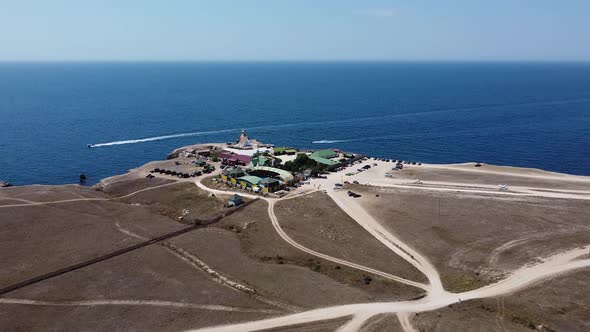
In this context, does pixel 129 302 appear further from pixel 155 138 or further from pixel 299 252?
pixel 155 138

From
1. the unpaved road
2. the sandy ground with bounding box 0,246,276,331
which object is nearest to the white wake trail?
the unpaved road

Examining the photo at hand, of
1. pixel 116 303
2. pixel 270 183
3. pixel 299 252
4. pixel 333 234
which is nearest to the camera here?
pixel 116 303

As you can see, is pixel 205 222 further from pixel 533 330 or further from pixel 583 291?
pixel 583 291

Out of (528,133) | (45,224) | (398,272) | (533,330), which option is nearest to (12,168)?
(45,224)

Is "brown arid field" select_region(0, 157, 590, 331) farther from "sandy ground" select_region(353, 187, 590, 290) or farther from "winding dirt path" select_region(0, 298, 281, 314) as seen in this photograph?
"sandy ground" select_region(353, 187, 590, 290)

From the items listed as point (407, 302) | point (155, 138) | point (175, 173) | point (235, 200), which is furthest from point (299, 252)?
point (155, 138)

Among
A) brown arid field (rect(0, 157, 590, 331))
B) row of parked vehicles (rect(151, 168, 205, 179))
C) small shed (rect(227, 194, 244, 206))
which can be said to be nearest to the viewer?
brown arid field (rect(0, 157, 590, 331))

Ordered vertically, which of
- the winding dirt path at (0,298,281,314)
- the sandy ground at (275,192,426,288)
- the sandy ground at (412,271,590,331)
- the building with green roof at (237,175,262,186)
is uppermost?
the building with green roof at (237,175,262,186)

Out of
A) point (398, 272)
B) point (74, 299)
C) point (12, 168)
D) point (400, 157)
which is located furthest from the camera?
point (400, 157)

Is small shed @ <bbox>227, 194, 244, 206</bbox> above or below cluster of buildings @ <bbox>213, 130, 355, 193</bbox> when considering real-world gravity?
below
